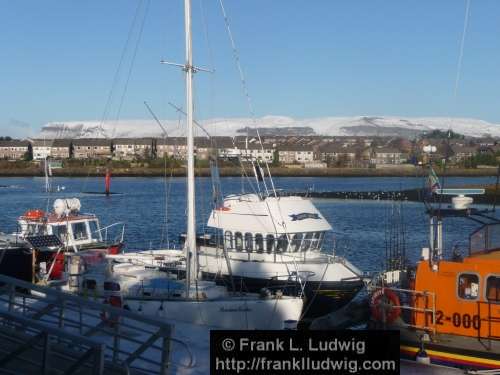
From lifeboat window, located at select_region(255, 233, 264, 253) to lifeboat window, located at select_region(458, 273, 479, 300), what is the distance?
978 cm

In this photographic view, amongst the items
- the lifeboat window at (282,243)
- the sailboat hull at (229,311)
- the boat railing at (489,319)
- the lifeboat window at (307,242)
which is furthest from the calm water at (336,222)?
the boat railing at (489,319)

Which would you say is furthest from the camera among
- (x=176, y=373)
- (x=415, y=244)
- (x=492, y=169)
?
(x=492, y=169)

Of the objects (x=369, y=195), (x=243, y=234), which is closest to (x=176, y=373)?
(x=243, y=234)

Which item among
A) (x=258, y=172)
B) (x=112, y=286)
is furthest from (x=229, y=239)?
(x=112, y=286)

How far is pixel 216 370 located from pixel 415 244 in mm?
26009

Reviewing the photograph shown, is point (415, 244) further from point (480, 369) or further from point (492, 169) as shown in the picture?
point (492, 169)

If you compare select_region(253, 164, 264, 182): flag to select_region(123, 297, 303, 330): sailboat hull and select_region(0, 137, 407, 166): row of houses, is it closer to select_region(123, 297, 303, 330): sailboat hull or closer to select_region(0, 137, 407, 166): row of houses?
select_region(123, 297, 303, 330): sailboat hull

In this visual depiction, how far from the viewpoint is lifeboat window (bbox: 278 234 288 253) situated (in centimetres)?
2138

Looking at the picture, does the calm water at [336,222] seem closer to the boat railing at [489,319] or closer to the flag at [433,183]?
the flag at [433,183]

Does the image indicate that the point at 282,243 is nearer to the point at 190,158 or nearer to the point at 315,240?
the point at 315,240

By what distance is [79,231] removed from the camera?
2778 centimetres

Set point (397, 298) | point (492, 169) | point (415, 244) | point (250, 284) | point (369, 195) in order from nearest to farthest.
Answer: point (397, 298) < point (250, 284) < point (415, 244) < point (369, 195) < point (492, 169)

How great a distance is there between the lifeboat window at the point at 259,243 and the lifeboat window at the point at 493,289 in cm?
1016

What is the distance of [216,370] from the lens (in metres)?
8.89
